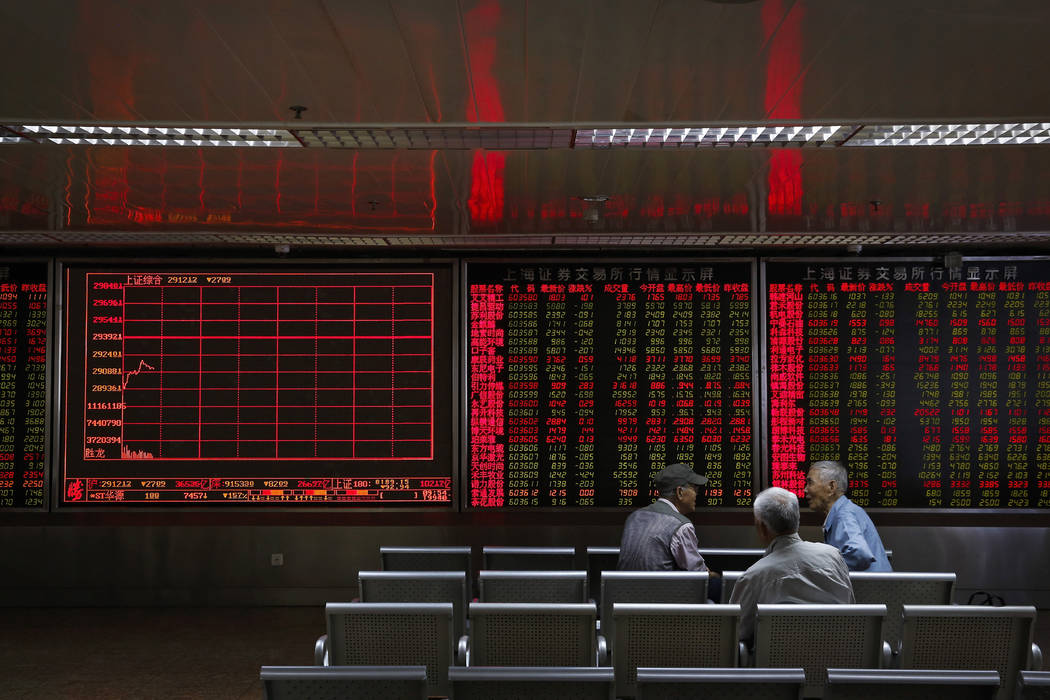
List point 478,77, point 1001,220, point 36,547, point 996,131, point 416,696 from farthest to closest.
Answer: point 36,547
point 1001,220
point 996,131
point 478,77
point 416,696

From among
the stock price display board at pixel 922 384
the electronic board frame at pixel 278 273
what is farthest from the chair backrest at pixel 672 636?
the stock price display board at pixel 922 384

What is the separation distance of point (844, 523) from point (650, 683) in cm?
222

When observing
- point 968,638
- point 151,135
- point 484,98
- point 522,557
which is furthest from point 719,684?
point 151,135

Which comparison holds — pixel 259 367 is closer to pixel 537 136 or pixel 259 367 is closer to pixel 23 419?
pixel 23 419

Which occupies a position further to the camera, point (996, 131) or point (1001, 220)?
point (1001, 220)

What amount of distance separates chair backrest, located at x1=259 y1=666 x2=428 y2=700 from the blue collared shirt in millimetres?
2412

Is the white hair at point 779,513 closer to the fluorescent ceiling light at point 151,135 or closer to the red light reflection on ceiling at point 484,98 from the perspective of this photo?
the red light reflection on ceiling at point 484,98

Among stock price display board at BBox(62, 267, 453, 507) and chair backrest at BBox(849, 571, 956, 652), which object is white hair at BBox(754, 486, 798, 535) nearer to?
chair backrest at BBox(849, 571, 956, 652)

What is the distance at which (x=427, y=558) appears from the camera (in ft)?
14.8

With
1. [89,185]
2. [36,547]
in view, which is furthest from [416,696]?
[36,547]

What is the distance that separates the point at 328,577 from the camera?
659cm

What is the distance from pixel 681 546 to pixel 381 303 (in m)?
3.57

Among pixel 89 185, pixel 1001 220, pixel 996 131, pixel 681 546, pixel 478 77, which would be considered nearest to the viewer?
pixel 478 77

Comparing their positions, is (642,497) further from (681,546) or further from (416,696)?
(416,696)
